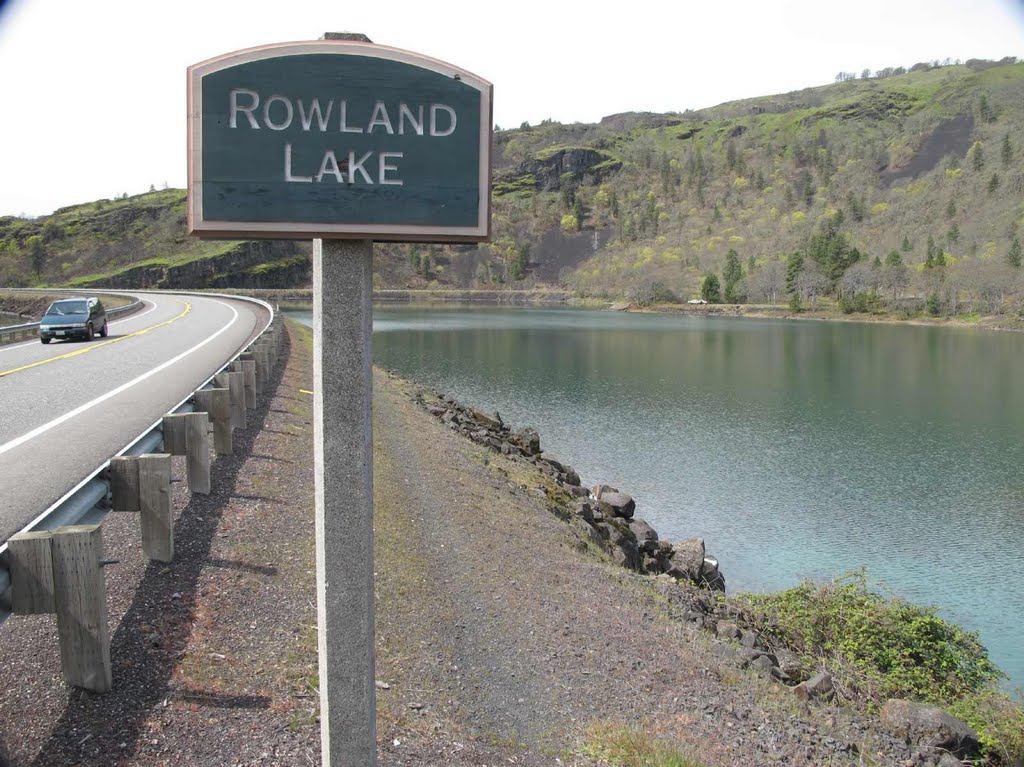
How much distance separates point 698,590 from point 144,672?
938cm

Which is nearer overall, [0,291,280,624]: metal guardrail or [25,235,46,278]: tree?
[0,291,280,624]: metal guardrail

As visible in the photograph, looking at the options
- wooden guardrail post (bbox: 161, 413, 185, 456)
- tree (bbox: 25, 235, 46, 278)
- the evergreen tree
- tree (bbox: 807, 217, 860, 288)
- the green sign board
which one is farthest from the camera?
tree (bbox: 25, 235, 46, 278)

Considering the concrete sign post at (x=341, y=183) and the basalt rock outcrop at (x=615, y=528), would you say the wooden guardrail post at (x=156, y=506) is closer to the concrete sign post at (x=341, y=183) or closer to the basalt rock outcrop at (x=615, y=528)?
the concrete sign post at (x=341, y=183)

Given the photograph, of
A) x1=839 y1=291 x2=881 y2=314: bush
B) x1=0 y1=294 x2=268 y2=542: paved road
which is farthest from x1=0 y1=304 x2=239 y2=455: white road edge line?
x1=839 y1=291 x2=881 y2=314: bush

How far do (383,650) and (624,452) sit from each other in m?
20.3

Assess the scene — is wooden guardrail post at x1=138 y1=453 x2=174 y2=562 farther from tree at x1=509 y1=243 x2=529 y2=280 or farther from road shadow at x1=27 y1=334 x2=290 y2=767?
tree at x1=509 y1=243 x2=529 y2=280

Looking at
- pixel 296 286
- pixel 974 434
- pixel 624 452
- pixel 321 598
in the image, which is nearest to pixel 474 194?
pixel 321 598

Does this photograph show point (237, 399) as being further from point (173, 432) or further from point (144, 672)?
point (144, 672)

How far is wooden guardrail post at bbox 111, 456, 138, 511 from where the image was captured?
5.68m

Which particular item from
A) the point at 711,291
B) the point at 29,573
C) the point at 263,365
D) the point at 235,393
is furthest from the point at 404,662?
the point at 711,291

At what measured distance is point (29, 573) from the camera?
4.17 m

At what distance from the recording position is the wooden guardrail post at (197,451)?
24.4 feet

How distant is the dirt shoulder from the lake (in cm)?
787

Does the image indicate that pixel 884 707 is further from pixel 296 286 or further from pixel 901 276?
pixel 296 286
